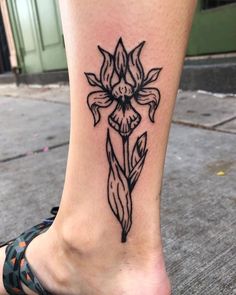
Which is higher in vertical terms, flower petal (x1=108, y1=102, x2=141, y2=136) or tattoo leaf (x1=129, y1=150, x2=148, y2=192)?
flower petal (x1=108, y1=102, x2=141, y2=136)

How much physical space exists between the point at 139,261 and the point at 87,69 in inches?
12.9

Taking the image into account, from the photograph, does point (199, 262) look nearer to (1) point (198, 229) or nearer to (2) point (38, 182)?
(1) point (198, 229)

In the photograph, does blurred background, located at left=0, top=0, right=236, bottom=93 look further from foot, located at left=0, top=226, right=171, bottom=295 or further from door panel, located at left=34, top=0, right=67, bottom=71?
foot, located at left=0, top=226, right=171, bottom=295

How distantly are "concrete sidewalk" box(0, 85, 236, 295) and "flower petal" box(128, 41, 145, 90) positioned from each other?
439 mm

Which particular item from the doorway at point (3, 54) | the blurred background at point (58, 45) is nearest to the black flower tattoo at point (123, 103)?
the blurred background at point (58, 45)

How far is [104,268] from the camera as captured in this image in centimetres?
66

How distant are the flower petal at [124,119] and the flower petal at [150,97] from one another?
0.06 ft

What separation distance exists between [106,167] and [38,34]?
4.14 meters

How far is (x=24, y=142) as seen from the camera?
2.02 metres

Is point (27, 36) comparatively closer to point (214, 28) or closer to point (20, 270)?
point (214, 28)

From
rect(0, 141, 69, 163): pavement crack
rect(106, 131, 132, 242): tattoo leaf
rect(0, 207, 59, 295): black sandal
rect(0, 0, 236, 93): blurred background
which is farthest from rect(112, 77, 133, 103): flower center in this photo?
rect(0, 0, 236, 93): blurred background

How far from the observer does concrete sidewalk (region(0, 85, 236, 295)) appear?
84 cm

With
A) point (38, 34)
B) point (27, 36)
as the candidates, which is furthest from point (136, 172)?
point (27, 36)

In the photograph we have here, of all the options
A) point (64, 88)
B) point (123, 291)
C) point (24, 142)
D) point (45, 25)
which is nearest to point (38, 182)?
point (24, 142)
